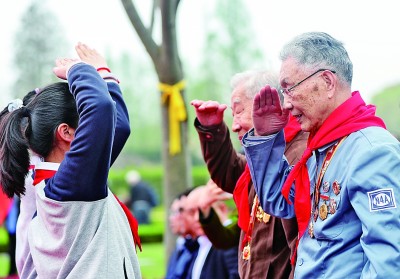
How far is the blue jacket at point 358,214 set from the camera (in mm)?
2760

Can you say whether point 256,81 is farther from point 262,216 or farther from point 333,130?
point 333,130

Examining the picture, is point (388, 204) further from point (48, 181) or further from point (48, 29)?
point (48, 29)

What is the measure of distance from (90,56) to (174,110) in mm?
4143

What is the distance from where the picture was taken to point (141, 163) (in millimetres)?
41281

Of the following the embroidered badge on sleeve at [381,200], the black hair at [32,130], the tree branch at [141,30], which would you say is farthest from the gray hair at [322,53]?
the tree branch at [141,30]

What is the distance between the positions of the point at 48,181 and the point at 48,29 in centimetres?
3306

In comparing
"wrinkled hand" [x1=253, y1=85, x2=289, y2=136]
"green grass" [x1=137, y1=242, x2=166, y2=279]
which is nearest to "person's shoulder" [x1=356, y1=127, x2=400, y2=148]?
"wrinkled hand" [x1=253, y1=85, x2=289, y2=136]

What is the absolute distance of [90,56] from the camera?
3502 millimetres

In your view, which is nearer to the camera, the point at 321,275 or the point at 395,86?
the point at 321,275

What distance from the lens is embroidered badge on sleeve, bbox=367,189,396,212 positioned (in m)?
2.78

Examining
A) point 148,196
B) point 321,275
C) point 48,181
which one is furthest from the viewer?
point 148,196

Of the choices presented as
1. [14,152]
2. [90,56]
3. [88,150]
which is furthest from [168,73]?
[88,150]

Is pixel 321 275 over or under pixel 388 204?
under

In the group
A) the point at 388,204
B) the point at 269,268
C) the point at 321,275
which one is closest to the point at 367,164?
the point at 388,204
